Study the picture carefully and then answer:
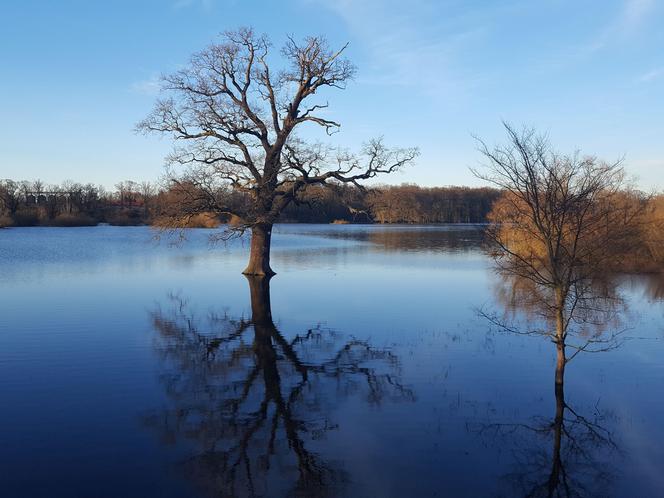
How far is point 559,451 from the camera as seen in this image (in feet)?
26.9

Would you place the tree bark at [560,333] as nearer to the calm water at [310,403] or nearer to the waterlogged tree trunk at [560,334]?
the waterlogged tree trunk at [560,334]

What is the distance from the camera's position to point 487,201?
497 feet

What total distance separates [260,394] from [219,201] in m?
17.5

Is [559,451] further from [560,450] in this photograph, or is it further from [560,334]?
[560,334]

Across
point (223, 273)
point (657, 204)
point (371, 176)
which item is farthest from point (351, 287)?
point (657, 204)

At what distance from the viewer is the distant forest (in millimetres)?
27922

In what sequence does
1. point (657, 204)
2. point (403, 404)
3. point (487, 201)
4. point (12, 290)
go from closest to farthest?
point (403, 404)
point (12, 290)
point (657, 204)
point (487, 201)

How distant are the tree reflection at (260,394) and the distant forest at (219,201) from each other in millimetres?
12258

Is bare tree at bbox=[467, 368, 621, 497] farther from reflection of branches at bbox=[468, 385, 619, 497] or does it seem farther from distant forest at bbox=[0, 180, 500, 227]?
distant forest at bbox=[0, 180, 500, 227]

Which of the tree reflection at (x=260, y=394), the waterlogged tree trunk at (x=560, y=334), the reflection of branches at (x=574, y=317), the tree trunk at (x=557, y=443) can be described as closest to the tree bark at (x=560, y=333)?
the waterlogged tree trunk at (x=560, y=334)

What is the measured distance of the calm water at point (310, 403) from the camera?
714cm

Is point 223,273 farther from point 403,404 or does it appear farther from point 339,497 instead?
point 339,497

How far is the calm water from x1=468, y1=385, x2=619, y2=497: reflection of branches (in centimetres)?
3

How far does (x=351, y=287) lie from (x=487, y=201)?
135 m
